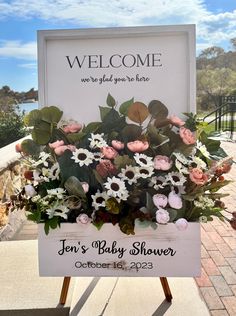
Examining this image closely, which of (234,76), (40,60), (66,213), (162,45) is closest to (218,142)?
(162,45)

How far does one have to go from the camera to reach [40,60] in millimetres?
1679

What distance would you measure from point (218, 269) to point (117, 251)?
1.29 meters

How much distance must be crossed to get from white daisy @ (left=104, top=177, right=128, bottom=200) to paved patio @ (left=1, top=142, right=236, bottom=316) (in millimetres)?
645

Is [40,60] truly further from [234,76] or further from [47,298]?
[234,76]

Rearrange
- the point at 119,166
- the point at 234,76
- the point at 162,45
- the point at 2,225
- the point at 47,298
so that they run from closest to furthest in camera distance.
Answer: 1. the point at 119,166
2. the point at 162,45
3. the point at 47,298
4. the point at 2,225
5. the point at 234,76

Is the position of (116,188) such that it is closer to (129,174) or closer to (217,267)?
(129,174)

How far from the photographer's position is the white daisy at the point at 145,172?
1.40 m

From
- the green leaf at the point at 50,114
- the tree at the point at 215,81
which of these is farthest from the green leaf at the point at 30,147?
the tree at the point at 215,81

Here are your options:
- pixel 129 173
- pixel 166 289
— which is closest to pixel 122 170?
pixel 129 173

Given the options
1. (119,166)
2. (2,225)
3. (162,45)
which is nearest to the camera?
(119,166)

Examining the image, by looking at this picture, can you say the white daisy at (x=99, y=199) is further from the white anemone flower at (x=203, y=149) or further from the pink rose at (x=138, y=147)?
the white anemone flower at (x=203, y=149)

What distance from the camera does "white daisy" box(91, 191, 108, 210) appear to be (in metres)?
1.44

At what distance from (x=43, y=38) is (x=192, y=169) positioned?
83cm

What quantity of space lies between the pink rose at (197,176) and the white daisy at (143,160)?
0.15 meters
